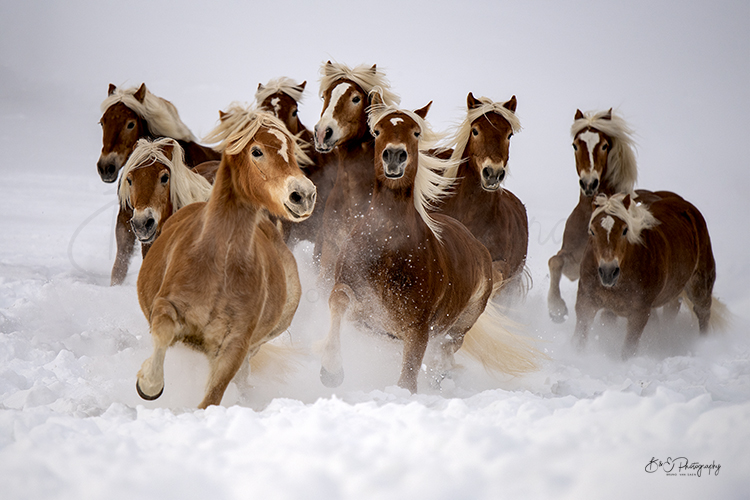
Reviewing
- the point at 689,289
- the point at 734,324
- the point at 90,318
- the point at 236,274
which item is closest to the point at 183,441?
the point at 236,274

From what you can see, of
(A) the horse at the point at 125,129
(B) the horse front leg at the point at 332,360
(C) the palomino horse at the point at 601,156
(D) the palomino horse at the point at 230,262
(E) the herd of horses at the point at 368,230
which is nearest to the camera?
(D) the palomino horse at the point at 230,262

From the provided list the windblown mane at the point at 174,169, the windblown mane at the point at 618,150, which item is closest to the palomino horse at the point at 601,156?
the windblown mane at the point at 618,150

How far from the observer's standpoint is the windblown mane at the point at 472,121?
467cm

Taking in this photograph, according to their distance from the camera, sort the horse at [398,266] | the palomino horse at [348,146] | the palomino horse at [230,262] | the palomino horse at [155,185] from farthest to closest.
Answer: the palomino horse at [348,146]
the palomino horse at [155,185]
the horse at [398,266]
the palomino horse at [230,262]

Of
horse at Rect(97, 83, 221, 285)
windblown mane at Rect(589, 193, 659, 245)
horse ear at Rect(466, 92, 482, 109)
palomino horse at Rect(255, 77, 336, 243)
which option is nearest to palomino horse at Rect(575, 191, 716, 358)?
windblown mane at Rect(589, 193, 659, 245)

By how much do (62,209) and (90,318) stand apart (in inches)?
342

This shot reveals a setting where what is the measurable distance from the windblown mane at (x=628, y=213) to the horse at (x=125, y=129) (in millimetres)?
3761

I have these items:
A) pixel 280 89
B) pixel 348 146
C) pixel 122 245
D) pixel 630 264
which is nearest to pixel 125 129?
pixel 122 245

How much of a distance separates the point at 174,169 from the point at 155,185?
16cm

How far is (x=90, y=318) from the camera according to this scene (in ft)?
15.6

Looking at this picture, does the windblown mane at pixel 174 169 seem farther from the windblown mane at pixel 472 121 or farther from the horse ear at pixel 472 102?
the horse ear at pixel 472 102

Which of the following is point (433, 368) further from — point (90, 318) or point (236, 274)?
point (90, 318)

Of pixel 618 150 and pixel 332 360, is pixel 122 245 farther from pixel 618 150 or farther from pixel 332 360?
pixel 618 150

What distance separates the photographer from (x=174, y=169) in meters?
3.83
